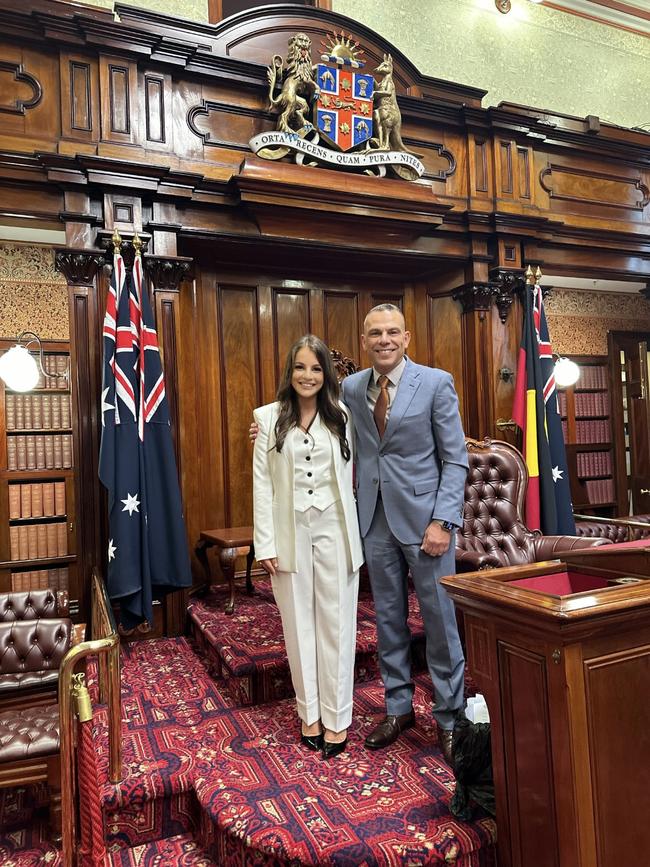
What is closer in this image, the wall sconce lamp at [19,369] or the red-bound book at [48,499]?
the wall sconce lamp at [19,369]

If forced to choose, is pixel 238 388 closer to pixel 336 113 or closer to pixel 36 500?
pixel 36 500

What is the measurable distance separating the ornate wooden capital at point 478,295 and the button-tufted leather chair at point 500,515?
51.8 inches

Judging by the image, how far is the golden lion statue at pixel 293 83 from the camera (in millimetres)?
4090

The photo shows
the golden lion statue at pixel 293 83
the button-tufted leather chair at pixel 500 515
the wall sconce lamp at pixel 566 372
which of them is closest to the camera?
the button-tufted leather chair at pixel 500 515

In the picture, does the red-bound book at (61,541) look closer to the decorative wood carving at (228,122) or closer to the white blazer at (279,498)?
the white blazer at (279,498)

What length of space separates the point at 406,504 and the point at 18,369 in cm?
293

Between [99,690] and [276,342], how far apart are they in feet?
9.08

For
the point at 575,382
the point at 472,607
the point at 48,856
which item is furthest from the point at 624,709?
the point at 575,382

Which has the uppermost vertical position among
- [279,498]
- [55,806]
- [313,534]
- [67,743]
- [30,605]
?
[279,498]

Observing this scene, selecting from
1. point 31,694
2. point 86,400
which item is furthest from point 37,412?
point 31,694

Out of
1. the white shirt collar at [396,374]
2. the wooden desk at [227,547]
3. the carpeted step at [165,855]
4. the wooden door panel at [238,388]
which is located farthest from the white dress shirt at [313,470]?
the wooden door panel at [238,388]

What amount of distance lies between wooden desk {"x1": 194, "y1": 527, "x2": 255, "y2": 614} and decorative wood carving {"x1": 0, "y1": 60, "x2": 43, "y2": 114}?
2.81 m

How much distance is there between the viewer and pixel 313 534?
7.41 feet

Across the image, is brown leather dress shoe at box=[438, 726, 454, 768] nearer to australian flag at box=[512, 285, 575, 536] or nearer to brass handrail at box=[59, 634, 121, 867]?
brass handrail at box=[59, 634, 121, 867]
